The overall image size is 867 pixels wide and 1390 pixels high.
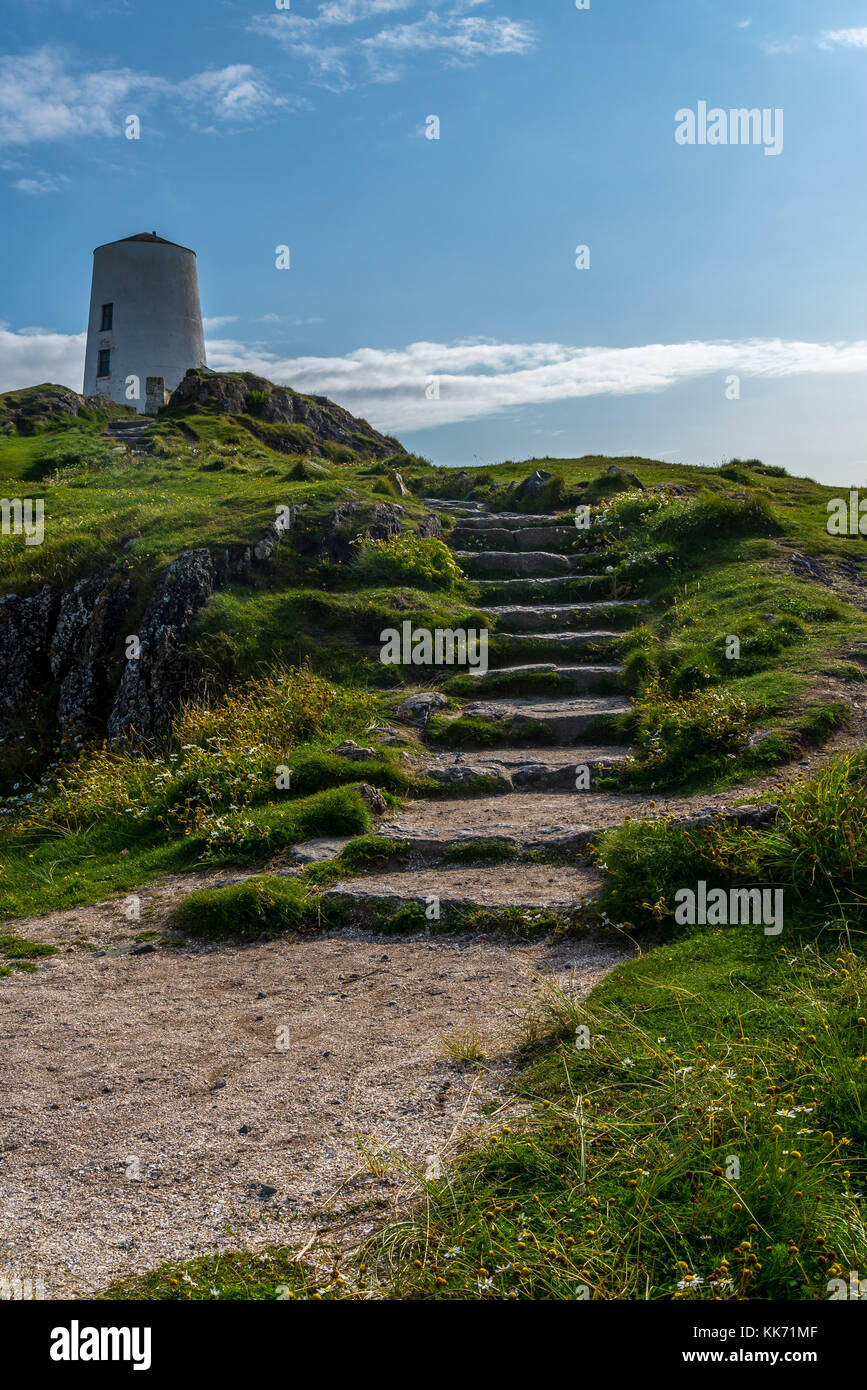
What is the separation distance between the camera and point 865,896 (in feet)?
18.3

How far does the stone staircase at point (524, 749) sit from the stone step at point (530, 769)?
0.01m

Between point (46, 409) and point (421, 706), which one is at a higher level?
point (46, 409)

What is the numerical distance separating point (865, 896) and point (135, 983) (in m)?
4.83

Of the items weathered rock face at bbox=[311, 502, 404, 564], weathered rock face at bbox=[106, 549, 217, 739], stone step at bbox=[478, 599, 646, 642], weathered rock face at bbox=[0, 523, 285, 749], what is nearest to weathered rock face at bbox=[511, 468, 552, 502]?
weathered rock face at bbox=[311, 502, 404, 564]

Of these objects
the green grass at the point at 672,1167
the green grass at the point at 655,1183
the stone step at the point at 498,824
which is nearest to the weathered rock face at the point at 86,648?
the stone step at the point at 498,824

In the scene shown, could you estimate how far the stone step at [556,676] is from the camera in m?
11.8

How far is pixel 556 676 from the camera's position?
11852 millimetres

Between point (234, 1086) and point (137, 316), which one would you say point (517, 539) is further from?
point (137, 316)

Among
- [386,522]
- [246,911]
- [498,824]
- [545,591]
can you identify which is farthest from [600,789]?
[386,522]

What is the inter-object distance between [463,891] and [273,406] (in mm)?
32188

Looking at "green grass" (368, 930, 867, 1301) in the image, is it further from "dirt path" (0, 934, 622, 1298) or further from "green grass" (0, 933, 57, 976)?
"green grass" (0, 933, 57, 976)

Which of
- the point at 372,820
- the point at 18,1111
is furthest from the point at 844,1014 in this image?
the point at 372,820

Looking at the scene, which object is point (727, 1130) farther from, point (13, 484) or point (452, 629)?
point (13, 484)

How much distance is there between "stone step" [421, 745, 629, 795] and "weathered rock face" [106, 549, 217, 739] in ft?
14.3
